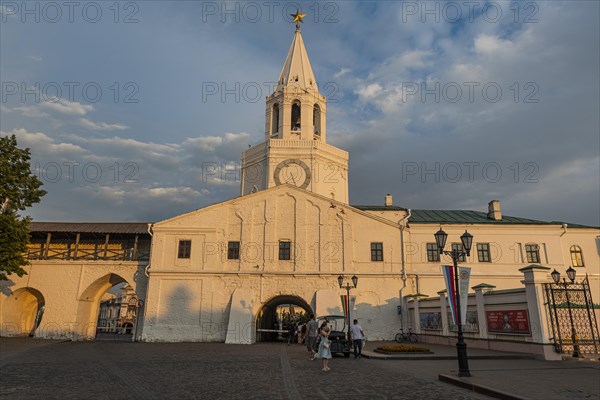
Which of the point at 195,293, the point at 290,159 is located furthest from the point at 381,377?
the point at 290,159

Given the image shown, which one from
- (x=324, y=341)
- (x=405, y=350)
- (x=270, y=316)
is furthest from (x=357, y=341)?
(x=270, y=316)

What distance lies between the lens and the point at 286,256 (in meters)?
30.9

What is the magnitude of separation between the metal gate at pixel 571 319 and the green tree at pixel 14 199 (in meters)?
30.7

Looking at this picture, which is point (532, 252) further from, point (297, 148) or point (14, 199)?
point (14, 199)

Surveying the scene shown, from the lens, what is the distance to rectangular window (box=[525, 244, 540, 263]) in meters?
32.3

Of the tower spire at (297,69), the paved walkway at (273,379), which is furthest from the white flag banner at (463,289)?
the tower spire at (297,69)

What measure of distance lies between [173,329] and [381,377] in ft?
67.5

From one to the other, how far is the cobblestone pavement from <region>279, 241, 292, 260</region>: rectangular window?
13776 mm

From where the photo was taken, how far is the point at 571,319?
1664 cm

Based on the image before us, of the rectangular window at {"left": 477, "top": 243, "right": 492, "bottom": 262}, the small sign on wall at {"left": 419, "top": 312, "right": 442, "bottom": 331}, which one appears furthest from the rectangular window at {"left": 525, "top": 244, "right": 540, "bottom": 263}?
the small sign on wall at {"left": 419, "top": 312, "right": 442, "bottom": 331}

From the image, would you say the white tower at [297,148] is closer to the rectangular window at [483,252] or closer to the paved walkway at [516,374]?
the rectangular window at [483,252]

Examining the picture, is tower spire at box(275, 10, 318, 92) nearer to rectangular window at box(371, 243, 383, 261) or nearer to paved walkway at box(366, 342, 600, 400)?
rectangular window at box(371, 243, 383, 261)

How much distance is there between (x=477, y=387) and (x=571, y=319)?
359 inches

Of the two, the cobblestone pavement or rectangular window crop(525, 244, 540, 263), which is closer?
the cobblestone pavement
